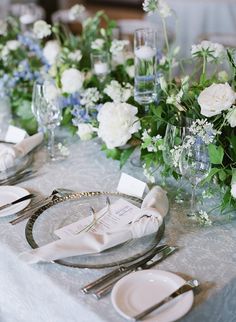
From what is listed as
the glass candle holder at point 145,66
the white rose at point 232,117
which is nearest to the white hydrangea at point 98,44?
the glass candle holder at point 145,66

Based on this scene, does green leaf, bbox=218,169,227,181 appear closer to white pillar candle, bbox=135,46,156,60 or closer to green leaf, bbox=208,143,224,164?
green leaf, bbox=208,143,224,164

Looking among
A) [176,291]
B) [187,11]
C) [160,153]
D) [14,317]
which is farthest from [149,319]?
[187,11]

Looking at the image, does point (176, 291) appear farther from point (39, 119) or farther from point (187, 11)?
point (187, 11)

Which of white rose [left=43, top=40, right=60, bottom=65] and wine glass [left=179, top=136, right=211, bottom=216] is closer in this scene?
wine glass [left=179, top=136, right=211, bottom=216]

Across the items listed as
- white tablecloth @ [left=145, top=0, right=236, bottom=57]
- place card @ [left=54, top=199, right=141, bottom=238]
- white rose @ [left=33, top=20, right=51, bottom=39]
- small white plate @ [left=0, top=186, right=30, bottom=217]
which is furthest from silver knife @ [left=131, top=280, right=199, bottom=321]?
white tablecloth @ [left=145, top=0, right=236, bottom=57]

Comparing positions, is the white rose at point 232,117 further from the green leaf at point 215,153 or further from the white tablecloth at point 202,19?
the white tablecloth at point 202,19

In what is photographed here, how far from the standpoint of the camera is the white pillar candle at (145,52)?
61.2 inches

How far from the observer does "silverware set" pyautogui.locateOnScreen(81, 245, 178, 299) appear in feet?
3.15

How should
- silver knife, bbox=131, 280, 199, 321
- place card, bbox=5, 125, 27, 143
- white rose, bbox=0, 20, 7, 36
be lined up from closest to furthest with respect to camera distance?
1. silver knife, bbox=131, 280, 199, 321
2. place card, bbox=5, 125, 27, 143
3. white rose, bbox=0, 20, 7, 36

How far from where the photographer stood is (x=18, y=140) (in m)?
1.65

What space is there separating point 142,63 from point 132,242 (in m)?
0.68

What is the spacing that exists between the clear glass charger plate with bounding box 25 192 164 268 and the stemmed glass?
31cm

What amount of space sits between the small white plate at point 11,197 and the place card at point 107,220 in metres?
0.15

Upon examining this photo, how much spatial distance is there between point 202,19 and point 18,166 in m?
2.75
